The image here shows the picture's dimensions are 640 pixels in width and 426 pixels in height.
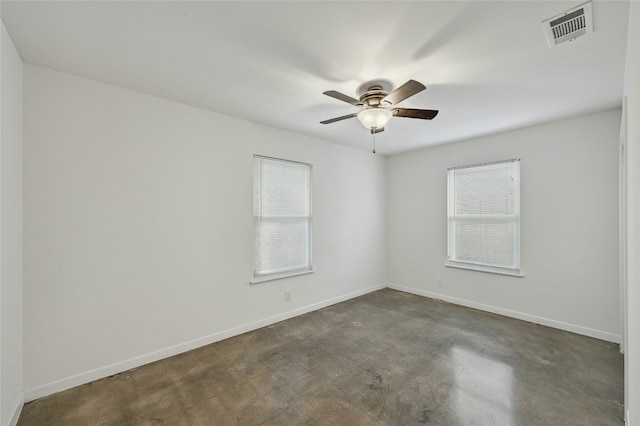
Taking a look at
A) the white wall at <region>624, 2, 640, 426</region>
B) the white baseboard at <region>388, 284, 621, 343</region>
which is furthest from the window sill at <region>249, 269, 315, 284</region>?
the white wall at <region>624, 2, 640, 426</region>

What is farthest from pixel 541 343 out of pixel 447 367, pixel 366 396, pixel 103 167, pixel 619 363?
pixel 103 167

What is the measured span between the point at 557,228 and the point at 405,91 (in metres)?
2.91

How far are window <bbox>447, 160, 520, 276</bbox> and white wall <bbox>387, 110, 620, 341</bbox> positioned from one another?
0.10 m

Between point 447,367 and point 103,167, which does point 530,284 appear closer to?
point 447,367

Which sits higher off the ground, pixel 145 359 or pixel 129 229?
pixel 129 229

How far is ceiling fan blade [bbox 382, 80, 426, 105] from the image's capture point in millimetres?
1894

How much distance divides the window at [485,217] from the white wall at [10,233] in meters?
4.87

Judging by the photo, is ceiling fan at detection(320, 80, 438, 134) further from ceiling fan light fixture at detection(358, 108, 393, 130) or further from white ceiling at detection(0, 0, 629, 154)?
white ceiling at detection(0, 0, 629, 154)

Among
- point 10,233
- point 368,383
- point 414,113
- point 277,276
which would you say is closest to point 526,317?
point 368,383

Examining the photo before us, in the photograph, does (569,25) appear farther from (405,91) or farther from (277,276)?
(277,276)

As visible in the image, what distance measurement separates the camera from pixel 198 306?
2998 mm

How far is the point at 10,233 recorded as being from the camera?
1.85 meters

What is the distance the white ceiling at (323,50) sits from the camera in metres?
1.60

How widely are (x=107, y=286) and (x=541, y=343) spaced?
14.4ft
